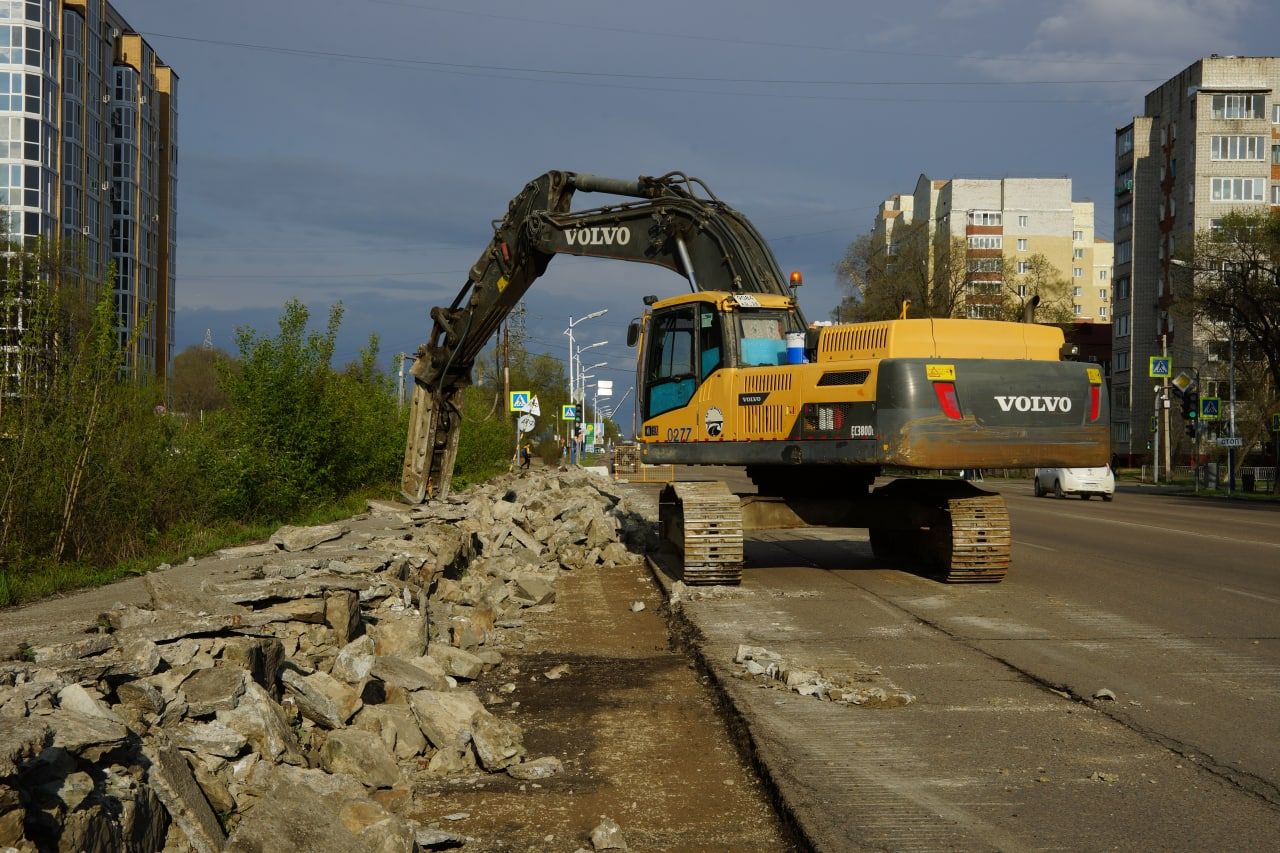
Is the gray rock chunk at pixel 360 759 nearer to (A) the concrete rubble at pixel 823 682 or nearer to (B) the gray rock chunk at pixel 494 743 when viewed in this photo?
(B) the gray rock chunk at pixel 494 743

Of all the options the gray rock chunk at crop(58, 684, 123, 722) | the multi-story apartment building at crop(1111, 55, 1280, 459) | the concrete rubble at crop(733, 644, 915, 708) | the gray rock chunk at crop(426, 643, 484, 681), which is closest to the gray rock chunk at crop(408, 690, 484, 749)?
the gray rock chunk at crop(426, 643, 484, 681)

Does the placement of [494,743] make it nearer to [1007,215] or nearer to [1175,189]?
A: [1175,189]

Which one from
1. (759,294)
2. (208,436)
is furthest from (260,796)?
(208,436)

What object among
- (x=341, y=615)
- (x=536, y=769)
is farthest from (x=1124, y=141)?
(x=536, y=769)

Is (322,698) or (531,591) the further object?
(531,591)

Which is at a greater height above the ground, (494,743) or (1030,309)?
(1030,309)

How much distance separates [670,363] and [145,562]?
6.34 m

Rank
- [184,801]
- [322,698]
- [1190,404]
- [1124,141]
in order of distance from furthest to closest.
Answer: [1124,141] < [1190,404] < [322,698] < [184,801]

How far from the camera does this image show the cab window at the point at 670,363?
46.2 feet

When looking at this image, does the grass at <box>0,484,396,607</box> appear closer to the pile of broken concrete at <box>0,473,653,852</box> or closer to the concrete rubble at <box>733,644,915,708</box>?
the pile of broken concrete at <box>0,473,653,852</box>

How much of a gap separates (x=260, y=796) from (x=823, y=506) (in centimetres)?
949

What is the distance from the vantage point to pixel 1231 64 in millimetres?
78062

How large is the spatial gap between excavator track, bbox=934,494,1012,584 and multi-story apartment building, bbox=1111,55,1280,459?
207 ft

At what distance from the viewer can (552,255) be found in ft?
60.0
